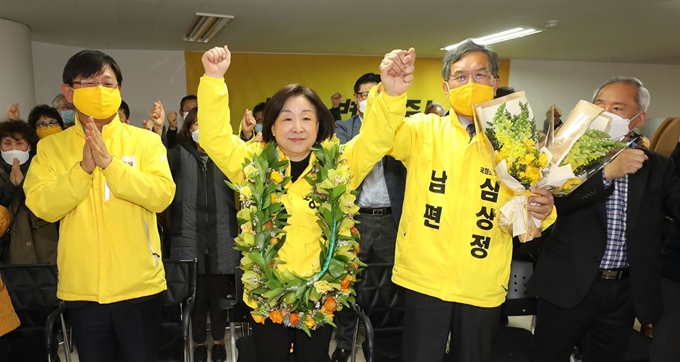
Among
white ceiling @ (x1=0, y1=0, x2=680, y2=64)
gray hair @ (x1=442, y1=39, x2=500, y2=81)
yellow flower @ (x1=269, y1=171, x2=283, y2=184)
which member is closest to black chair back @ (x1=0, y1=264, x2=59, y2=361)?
yellow flower @ (x1=269, y1=171, x2=283, y2=184)

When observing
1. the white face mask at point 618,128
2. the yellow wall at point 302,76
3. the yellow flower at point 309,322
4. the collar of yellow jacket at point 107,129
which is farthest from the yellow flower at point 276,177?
the yellow wall at point 302,76

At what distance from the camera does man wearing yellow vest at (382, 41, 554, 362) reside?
2.01 metres

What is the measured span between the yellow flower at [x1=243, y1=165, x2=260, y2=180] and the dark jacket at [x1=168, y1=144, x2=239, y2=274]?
164cm

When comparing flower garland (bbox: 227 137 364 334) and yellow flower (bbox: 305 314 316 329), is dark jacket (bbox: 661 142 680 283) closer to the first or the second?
flower garland (bbox: 227 137 364 334)

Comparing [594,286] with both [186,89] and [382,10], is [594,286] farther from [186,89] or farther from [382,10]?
[186,89]

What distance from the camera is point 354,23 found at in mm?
6406

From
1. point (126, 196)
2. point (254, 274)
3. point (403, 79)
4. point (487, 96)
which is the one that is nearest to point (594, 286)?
point (487, 96)

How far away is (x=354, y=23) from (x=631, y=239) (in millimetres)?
4828

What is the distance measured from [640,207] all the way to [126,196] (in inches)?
94.5

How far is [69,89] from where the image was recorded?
6.83 ft

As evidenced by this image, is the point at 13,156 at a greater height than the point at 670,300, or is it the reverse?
the point at 13,156

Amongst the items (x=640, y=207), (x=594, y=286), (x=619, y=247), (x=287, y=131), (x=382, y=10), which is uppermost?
(x=382, y=10)

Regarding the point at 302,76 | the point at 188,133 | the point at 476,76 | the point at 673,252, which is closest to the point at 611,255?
the point at 673,252

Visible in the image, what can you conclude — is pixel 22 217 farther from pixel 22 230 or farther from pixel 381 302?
pixel 381 302
